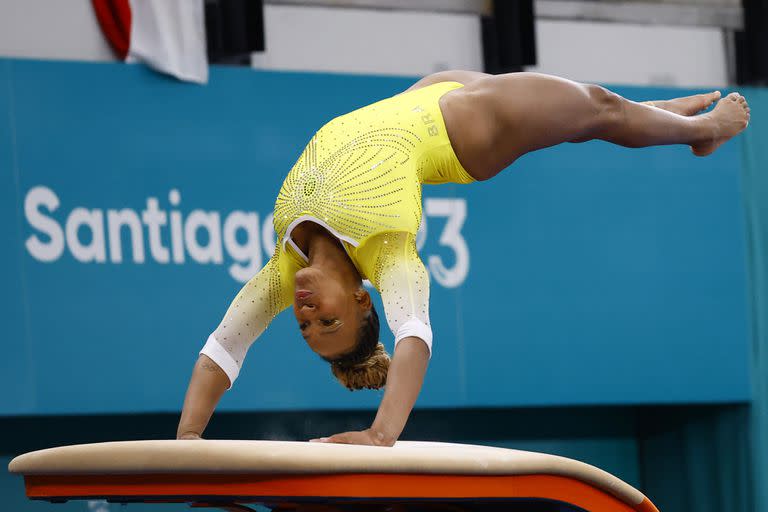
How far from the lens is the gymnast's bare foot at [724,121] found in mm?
3816

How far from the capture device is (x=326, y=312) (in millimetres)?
3186

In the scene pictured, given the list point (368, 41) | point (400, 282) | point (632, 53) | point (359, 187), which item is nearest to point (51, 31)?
point (368, 41)

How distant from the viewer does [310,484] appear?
2.72m

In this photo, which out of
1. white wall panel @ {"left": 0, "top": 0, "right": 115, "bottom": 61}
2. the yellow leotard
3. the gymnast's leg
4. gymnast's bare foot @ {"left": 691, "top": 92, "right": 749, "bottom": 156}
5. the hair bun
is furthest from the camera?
white wall panel @ {"left": 0, "top": 0, "right": 115, "bottom": 61}

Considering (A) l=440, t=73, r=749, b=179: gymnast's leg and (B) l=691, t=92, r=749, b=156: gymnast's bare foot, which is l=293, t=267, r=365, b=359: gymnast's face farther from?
(B) l=691, t=92, r=749, b=156: gymnast's bare foot

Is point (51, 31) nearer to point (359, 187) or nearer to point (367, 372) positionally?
point (359, 187)

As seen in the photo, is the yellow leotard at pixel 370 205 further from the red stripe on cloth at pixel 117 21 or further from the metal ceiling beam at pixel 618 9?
the metal ceiling beam at pixel 618 9

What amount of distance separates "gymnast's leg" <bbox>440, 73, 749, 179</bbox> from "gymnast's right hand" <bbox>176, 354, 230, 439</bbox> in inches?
35.3

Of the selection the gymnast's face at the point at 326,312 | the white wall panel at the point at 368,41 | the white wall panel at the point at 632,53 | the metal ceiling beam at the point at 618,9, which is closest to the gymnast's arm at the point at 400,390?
the gymnast's face at the point at 326,312

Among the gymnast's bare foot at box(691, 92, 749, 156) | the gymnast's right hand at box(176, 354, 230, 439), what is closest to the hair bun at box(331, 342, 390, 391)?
the gymnast's right hand at box(176, 354, 230, 439)

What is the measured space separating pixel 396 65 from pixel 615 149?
48.0 inches

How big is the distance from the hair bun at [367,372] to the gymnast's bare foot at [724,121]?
122 centimetres

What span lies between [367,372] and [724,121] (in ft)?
4.55

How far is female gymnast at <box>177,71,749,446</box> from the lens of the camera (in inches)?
125
